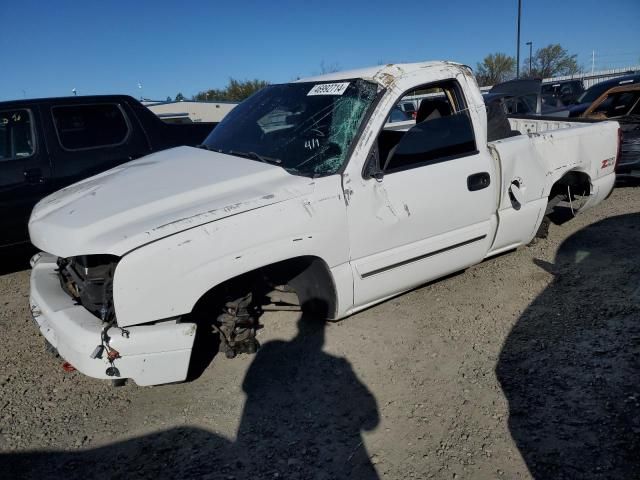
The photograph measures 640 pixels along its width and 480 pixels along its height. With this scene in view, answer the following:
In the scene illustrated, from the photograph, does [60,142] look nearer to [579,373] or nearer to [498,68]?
[579,373]

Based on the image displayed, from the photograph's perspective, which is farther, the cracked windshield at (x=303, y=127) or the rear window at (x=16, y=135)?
the rear window at (x=16, y=135)

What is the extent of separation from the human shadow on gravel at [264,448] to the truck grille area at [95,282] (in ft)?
2.39

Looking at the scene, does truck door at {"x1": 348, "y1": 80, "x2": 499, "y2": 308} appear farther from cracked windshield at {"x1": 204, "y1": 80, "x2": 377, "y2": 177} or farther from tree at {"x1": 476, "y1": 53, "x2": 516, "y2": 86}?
tree at {"x1": 476, "y1": 53, "x2": 516, "y2": 86}

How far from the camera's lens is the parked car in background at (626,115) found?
656cm

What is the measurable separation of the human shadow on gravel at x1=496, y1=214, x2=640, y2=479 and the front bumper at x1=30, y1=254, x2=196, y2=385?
1.79m

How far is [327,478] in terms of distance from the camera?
2219mm

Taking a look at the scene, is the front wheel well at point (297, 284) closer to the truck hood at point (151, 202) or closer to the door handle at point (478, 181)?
the truck hood at point (151, 202)

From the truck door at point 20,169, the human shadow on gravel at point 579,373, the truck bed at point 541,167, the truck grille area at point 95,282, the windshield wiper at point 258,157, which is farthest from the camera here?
the truck door at point 20,169

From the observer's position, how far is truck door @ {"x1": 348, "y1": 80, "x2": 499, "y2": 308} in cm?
299

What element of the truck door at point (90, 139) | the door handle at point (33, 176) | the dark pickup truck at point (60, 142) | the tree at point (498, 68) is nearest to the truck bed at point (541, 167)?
the dark pickup truck at point (60, 142)

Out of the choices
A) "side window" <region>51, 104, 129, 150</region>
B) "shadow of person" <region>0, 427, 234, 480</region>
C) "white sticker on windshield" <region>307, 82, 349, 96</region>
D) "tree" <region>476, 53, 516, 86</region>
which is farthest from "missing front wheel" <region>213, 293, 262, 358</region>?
"tree" <region>476, 53, 516, 86</region>

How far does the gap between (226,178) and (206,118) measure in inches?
1091

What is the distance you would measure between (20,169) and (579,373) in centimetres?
514

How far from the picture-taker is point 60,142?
16.2 ft
